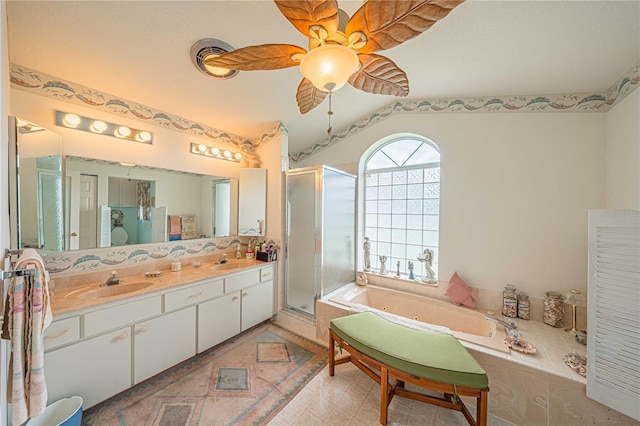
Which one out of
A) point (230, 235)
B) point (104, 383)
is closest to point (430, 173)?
point (230, 235)

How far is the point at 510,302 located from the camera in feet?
6.81

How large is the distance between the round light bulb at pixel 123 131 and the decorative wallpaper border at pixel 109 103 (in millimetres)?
129

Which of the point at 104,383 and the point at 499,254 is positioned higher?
the point at 499,254

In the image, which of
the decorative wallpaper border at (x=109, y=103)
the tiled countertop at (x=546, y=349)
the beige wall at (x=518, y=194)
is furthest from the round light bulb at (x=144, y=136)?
the tiled countertop at (x=546, y=349)

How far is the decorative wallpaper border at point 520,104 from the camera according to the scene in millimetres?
1686

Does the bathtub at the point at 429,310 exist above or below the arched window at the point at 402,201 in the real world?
below

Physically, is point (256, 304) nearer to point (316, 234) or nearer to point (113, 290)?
point (316, 234)

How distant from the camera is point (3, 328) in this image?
0.91 metres

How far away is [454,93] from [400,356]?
2477 mm

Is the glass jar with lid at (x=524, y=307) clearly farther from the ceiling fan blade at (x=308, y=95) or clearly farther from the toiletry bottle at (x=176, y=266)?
the toiletry bottle at (x=176, y=266)

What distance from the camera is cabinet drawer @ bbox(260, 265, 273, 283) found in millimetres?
2672

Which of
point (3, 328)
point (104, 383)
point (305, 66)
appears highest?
point (305, 66)

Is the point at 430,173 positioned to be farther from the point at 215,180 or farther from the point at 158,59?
the point at 158,59

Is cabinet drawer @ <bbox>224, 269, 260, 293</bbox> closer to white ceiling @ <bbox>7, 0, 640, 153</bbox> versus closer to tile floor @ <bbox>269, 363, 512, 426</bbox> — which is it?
tile floor @ <bbox>269, 363, 512, 426</bbox>
